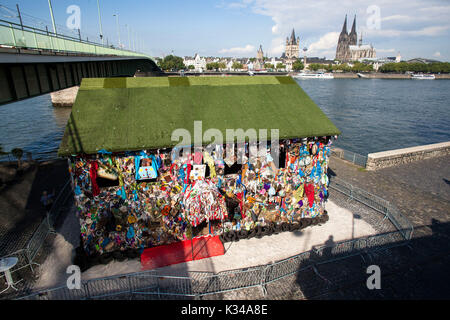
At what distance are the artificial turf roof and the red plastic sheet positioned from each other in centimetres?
430

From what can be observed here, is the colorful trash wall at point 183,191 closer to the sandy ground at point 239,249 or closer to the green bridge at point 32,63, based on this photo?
the sandy ground at point 239,249

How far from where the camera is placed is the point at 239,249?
11.3 metres

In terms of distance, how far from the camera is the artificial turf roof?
966 cm

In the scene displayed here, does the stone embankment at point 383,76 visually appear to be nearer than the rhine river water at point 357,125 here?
No

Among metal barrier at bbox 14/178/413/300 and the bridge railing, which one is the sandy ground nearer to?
metal barrier at bbox 14/178/413/300

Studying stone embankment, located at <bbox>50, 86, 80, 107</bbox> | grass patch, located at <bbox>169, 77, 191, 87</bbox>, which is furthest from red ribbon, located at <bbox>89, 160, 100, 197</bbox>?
stone embankment, located at <bbox>50, 86, 80, 107</bbox>

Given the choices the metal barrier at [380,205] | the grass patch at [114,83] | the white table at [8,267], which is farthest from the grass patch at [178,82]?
the metal barrier at [380,205]

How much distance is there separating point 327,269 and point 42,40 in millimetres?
18203

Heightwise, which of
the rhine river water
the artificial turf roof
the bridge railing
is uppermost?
the bridge railing

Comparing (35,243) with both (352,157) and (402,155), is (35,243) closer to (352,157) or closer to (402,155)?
(352,157)

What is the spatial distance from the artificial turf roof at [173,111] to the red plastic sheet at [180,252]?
14.1 feet

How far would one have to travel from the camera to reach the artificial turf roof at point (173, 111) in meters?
9.66

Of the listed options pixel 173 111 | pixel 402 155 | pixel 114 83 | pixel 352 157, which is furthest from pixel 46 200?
pixel 402 155

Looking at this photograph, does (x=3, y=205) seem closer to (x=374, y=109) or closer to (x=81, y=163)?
(x=81, y=163)
